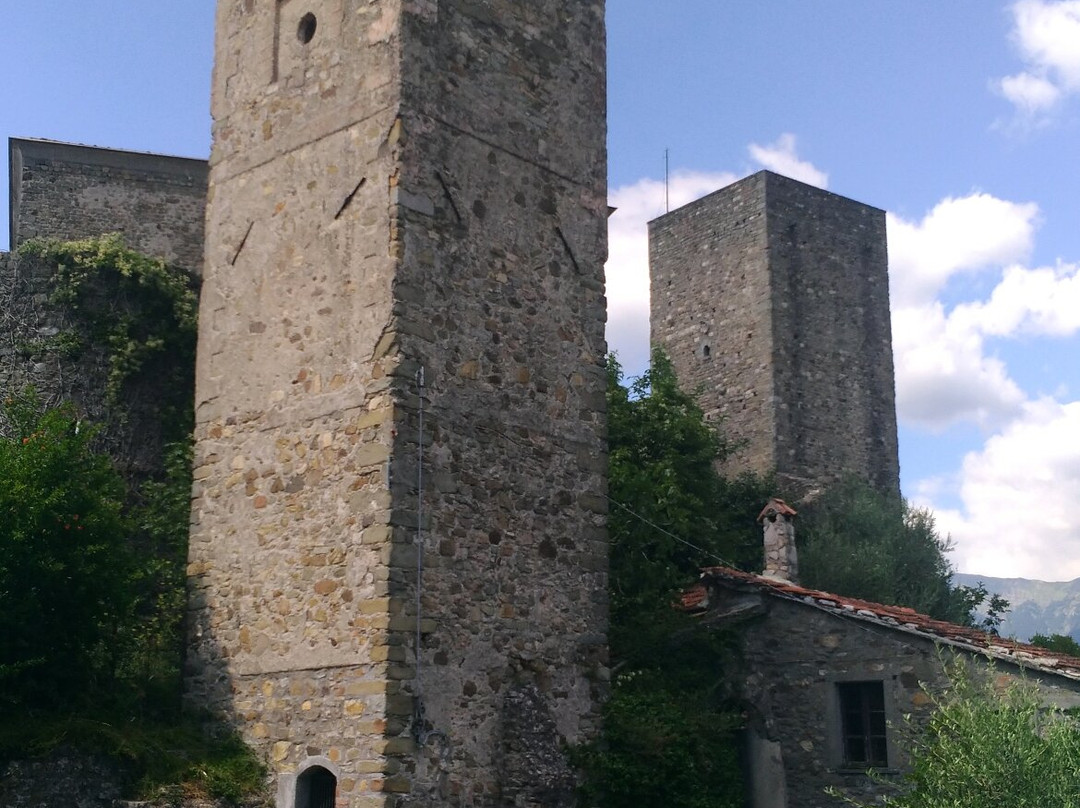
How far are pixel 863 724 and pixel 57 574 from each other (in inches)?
299

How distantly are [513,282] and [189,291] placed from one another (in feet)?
25.1

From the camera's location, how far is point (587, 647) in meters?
12.7

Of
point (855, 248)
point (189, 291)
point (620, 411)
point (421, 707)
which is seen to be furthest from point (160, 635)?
point (855, 248)

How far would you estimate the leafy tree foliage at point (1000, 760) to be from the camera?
1040 cm

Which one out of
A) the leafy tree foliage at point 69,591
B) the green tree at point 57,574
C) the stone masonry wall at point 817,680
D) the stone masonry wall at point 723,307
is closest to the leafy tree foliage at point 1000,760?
the stone masonry wall at point 817,680

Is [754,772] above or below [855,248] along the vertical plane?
below

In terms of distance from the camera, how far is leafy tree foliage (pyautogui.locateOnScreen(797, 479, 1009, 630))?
25158mm

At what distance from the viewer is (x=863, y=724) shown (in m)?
13.9

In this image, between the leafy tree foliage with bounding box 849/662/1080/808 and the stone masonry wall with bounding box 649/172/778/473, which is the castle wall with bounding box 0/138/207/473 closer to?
the leafy tree foliage with bounding box 849/662/1080/808

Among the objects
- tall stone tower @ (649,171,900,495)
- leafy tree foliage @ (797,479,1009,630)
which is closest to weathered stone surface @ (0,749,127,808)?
leafy tree foliage @ (797,479,1009,630)

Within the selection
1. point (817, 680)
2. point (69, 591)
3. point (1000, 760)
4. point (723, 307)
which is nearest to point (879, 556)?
point (723, 307)

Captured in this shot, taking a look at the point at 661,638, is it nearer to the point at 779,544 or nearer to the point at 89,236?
the point at 779,544

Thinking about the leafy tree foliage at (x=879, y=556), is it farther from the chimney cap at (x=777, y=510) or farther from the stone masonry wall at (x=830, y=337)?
the chimney cap at (x=777, y=510)

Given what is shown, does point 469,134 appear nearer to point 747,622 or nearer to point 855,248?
point 747,622
